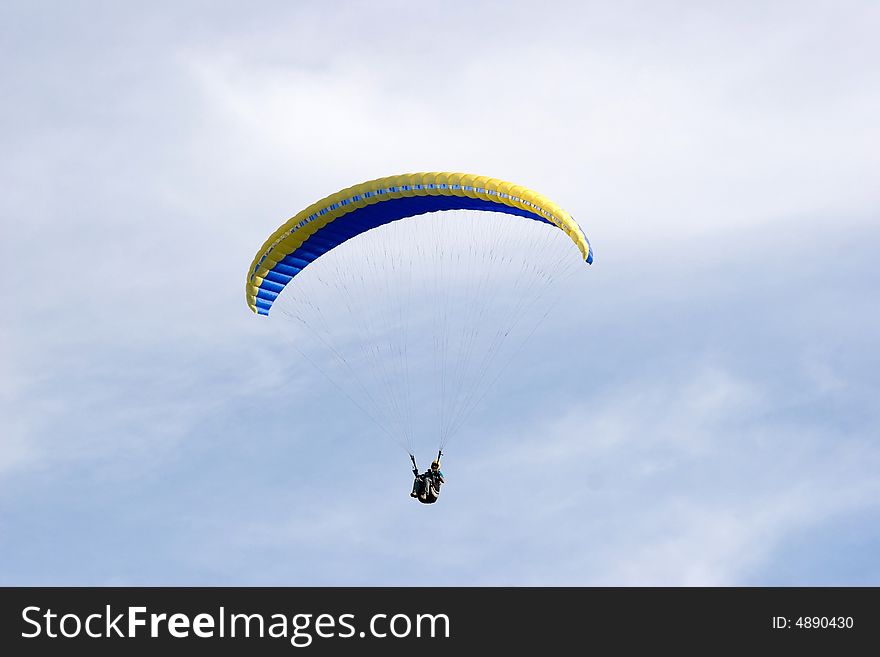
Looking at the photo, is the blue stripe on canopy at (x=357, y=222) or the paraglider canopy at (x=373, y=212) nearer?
the paraglider canopy at (x=373, y=212)

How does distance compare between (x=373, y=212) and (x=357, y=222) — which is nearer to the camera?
(x=373, y=212)

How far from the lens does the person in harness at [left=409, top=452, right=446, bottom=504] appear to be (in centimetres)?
4694

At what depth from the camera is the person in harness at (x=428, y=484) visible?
46.9 meters

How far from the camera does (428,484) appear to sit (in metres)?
47.0

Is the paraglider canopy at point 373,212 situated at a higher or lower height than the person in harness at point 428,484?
higher

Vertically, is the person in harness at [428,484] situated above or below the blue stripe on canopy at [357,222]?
below

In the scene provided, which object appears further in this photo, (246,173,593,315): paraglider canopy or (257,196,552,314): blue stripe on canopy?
(257,196,552,314): blue stripe on canopy

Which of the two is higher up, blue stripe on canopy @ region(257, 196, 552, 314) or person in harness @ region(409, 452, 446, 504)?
blue stripe on canopy @ region(257, 196, 552, 314)

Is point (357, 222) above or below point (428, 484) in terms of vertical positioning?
above
